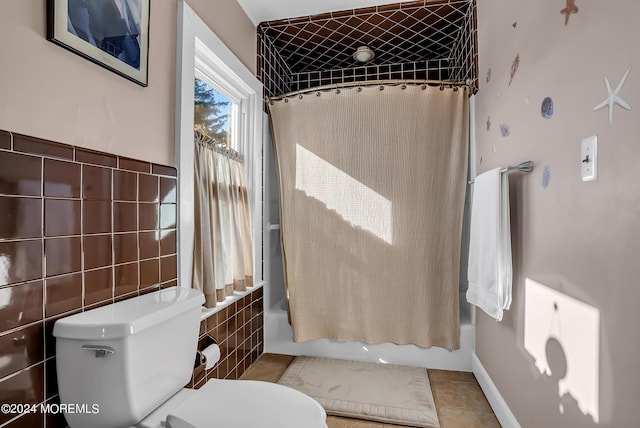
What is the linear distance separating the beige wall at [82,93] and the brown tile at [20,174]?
79 mm

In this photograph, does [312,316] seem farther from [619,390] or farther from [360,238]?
[619,390]

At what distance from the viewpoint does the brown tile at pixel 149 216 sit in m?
1.30

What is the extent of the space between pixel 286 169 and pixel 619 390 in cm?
193

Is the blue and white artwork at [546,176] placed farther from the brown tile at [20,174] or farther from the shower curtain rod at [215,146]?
the brown tile at [20,174]

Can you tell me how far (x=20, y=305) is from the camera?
2.89 feet

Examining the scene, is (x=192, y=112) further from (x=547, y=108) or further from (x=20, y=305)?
(x=547, y=108)

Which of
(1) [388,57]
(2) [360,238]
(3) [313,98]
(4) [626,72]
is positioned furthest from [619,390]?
(1) [388,57]

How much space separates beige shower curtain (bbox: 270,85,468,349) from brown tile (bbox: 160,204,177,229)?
3.14 ft

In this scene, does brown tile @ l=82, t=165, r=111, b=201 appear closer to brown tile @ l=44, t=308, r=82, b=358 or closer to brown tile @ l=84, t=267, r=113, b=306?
brown tile @ l=84, t=267, r=113, b=306

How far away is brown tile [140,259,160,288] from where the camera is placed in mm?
1308

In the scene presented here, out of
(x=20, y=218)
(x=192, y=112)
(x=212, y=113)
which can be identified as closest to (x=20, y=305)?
(x=20, y=218)

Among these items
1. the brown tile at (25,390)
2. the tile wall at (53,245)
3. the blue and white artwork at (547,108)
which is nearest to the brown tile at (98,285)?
the tile wall at (53,245)

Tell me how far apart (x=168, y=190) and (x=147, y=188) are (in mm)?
124

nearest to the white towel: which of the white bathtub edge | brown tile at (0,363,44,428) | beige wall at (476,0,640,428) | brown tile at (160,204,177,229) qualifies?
beige wall at (476,0,640,428)
